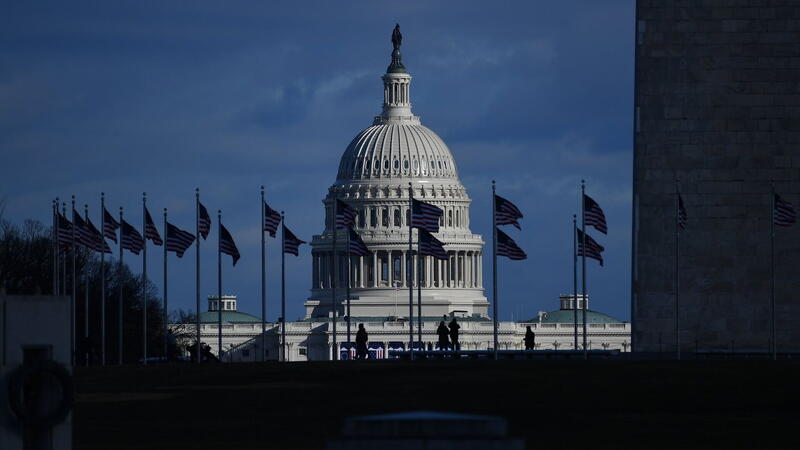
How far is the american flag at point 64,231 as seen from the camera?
287 ft

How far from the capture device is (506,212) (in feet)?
260

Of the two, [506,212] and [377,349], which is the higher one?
[506,212]

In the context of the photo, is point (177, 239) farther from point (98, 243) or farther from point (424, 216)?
point (424, 216)

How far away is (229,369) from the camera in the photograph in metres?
64.3

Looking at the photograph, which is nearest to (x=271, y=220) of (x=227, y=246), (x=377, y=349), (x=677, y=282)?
(x=227, y=246)

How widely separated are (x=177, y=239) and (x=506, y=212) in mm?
13332

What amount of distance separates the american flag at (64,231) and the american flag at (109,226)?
52.3 inches

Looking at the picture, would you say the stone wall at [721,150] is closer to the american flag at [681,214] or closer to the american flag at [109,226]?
the american flag at [681,214]

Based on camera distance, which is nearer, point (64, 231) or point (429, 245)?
point (429, 245)

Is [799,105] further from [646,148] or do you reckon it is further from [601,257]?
[601,257]

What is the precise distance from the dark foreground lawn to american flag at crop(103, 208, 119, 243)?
2403cm

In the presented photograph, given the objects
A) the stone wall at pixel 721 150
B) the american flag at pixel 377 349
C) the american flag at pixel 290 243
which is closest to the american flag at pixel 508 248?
the stone wall at pixel 721 150

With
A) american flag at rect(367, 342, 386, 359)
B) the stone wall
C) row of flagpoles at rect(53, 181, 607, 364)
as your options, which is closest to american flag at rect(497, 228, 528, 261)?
row of flagpoles at rect(53, 181, 607, 364)

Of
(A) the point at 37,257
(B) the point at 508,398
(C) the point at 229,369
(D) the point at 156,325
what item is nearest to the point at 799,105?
(C) the point at 229,369
